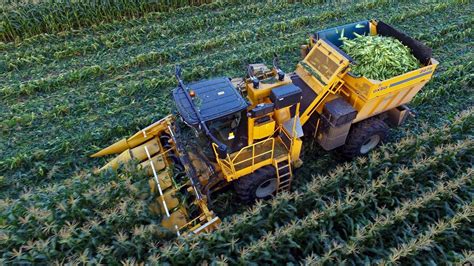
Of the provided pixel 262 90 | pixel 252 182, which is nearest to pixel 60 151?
pixel 252 182

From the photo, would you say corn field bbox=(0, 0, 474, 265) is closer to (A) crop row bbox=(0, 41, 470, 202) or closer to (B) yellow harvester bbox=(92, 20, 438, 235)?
(A) crop row bbox=(0, 41, 470, 202)

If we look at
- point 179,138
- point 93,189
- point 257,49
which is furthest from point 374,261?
point 257,49

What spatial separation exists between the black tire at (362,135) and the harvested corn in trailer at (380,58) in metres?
0.95

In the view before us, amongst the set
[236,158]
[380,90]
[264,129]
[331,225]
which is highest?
[380,90]

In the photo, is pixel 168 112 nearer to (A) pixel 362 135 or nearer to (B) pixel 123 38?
(B) pixel 123 38

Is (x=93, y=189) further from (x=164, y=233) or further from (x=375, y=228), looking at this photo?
(x=375, y=228)

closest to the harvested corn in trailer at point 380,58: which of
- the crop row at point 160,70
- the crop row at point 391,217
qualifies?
the crop row at point 391,217

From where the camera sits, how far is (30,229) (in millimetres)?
5195

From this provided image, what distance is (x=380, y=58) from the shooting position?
281 inches

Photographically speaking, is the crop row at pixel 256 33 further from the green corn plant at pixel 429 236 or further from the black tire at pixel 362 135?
the green corn plant at pixel 429 236

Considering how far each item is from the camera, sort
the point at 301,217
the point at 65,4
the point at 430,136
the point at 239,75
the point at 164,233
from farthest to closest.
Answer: the point at 65,4
the point at 239,75
the point at 430,136
the point at 301,217
the point at 164,233

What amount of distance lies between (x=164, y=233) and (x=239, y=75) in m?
5.57

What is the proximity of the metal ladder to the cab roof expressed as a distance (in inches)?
53.7

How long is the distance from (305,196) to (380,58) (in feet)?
10.5
